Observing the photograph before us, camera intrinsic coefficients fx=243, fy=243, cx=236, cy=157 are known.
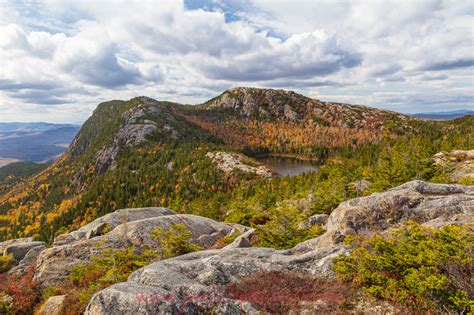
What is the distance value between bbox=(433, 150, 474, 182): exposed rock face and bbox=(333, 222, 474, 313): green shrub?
40902 mm

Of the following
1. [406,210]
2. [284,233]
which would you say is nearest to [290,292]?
[406,210]

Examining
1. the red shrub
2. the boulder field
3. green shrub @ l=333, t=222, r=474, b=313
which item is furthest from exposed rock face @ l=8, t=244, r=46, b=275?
green shrub @ l=333, t=222, r=474, b=313

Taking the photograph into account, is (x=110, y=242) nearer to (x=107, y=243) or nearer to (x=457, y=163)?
(x=107, y=243)

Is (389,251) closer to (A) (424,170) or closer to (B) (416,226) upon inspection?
(B) (416,226)

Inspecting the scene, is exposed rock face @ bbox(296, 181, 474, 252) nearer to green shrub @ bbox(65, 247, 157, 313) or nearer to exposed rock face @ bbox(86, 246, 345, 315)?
exposed rock face @ bbox(86, 246, 345, 315)

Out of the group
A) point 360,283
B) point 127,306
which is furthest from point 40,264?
point 360,283

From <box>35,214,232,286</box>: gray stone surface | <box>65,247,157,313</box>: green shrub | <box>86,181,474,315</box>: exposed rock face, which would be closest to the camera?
<box>86,181,474,315</box>: exposed rock face

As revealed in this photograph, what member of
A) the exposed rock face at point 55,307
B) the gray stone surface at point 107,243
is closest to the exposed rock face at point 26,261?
the gray stone surface at point 107,243

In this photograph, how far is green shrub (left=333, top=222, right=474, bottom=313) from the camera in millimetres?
9523

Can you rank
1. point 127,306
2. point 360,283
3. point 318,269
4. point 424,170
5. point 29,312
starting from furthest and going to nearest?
point 424,170 → point 29,312 → point 318,269 → point 360,283 → point 127,306

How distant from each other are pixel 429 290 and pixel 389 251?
2.04 meters

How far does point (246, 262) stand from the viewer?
13633mm

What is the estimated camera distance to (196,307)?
9656 millimetres

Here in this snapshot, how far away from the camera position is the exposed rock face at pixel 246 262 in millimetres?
9172
